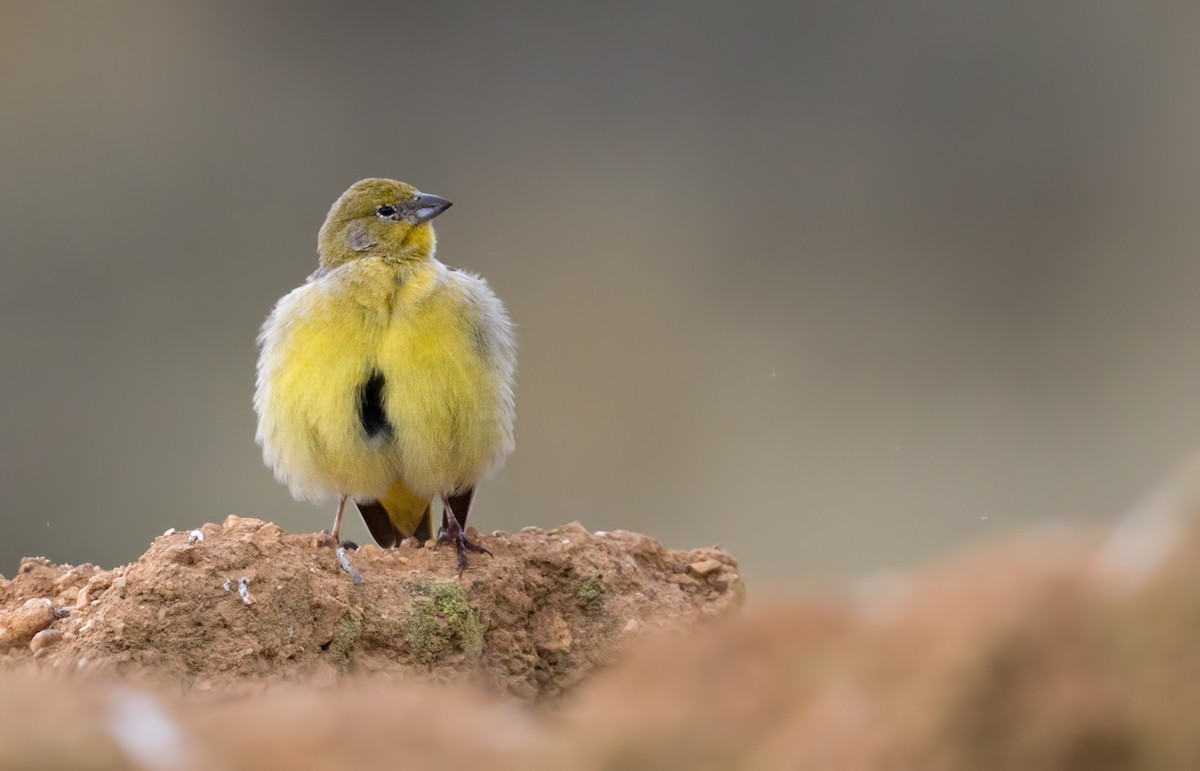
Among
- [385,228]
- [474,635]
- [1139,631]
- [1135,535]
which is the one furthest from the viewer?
[385,228]

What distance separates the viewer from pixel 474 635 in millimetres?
4172

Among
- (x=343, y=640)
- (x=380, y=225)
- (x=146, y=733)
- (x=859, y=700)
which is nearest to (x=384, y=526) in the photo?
(x=380, y=225)

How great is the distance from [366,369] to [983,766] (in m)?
3.95

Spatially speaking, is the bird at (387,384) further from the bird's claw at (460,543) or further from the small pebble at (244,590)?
the small pebble at (244,590)

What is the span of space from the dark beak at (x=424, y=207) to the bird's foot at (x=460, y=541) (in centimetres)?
154

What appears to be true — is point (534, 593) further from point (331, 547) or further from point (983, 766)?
point (983, 766)

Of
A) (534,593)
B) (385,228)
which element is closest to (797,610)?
(534,593)

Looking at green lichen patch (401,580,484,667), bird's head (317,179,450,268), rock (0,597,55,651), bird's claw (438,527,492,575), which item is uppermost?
bird's head (317,179,450,268)

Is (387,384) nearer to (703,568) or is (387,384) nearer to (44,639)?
(703,568)

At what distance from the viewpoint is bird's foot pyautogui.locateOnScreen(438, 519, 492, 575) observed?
4.53 metres

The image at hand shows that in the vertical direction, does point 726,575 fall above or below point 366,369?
below

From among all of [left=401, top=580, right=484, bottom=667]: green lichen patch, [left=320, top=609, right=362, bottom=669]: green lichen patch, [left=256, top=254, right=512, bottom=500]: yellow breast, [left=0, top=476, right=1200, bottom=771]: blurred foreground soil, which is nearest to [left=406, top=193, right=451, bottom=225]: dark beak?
[left=256, top=254, right=512, bottom=500]: yellow breast

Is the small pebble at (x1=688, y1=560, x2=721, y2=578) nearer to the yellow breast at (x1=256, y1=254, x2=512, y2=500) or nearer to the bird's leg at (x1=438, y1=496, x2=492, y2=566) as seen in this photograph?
the bird's leg at (x1=438, y1=496, x2=492, y2=566)

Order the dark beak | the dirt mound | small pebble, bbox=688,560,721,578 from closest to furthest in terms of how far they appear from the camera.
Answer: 1. the dirt mound
2. small pebble, bbox=688,560,721,578
3. the dark beak
